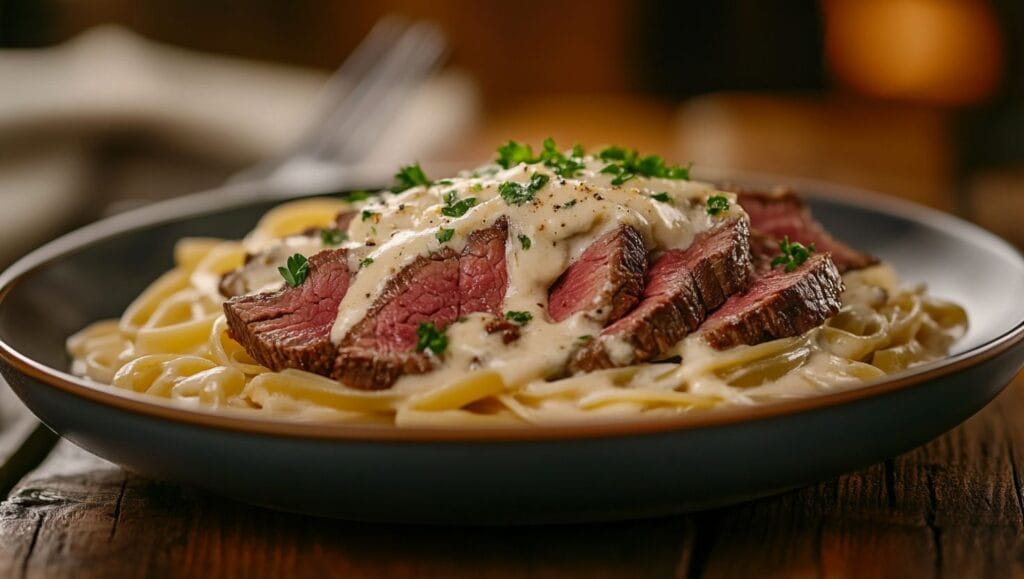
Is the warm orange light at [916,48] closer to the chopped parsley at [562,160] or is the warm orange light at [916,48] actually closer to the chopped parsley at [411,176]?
the chopped parsley at [562,160]

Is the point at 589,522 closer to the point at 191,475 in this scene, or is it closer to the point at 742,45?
the point at 191,475

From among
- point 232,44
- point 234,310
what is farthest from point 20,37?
point 234,310

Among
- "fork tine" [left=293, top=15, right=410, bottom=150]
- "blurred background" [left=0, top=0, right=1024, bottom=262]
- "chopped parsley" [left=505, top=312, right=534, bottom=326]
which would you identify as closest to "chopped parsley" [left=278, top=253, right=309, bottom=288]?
"chopped parsley" [left=505, top=312, right=534, bottom=326]

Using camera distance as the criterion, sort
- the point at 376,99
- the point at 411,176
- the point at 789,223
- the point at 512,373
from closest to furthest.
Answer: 1. the point at 512,373
2. the point at 411,176
3. the point at 789,223
4. the point at 376,99

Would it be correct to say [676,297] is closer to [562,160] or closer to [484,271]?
[484,271]

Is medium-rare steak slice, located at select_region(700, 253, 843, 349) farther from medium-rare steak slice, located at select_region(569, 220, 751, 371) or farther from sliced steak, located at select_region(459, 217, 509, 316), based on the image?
sliced steak, located at select_region(459, 217, 509, 316)

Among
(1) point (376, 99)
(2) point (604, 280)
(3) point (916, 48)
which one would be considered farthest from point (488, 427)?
(3) point (916, 48)
